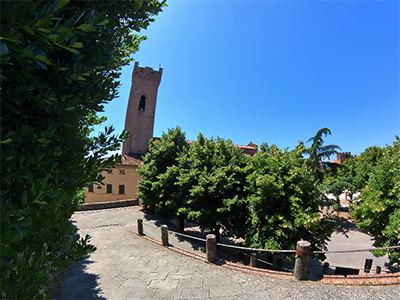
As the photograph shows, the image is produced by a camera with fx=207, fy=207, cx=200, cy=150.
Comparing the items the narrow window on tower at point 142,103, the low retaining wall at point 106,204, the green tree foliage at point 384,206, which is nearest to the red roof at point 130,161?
the low retaining wall at point 106,204

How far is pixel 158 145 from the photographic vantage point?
1659 centimetres

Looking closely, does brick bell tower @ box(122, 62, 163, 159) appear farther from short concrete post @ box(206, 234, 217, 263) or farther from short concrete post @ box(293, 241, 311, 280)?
short concrete post @ box(293, 241, 311, 280)

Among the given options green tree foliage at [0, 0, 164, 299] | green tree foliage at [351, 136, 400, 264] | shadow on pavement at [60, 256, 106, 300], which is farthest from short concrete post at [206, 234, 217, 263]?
green tree foliage at [351, 136, 400, 264]

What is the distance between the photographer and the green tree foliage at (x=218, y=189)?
10383mm

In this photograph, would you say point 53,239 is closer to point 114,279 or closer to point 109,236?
point 114,279

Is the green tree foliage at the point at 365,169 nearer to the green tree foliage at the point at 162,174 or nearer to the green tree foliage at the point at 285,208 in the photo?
the green tree foliage at the point at 285,208

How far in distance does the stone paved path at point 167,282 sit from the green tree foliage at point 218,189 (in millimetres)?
2605

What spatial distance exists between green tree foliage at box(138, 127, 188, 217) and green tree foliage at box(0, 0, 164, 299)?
10.6 m

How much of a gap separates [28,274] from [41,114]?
1.55 meters

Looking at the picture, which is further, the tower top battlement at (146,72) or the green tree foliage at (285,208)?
the tower top battlement at (146,72)

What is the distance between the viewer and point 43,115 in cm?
227

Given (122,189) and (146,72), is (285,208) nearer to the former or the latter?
(122,189)

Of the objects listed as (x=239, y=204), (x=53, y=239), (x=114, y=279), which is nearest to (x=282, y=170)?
(x=239, y=204)

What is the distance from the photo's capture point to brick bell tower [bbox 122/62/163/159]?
28172mm
